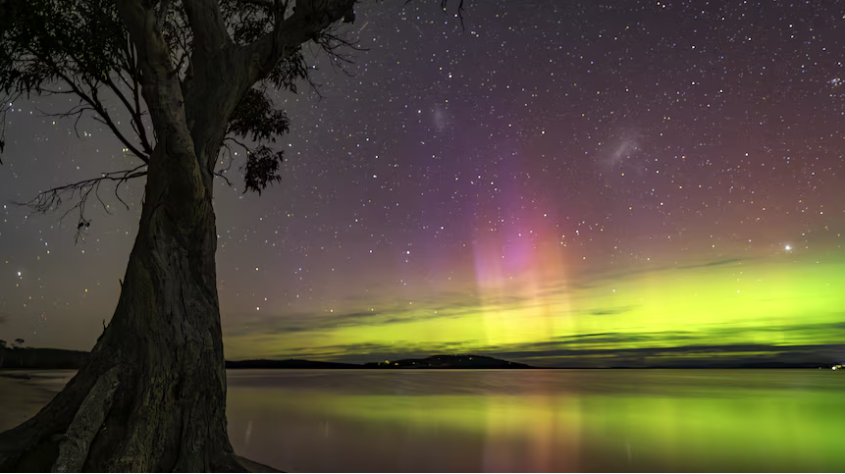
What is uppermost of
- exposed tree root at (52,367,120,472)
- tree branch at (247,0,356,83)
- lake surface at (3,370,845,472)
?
tree branch at (247,0,356,83)

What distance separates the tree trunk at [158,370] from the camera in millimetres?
5695

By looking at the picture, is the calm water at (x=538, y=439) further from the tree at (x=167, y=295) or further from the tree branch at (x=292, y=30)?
the tree branch at (x=292, y=30)

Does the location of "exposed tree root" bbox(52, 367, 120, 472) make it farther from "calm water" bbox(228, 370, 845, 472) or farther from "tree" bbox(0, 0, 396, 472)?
"calm water" bbox(228, 370, 845, 472)

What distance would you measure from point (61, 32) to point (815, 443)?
18.9m

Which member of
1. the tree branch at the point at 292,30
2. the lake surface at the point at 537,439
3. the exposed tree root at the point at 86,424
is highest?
the tree branch at the point at 292,30

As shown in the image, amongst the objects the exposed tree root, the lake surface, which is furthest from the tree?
the lake surface

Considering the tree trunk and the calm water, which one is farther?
the calm water

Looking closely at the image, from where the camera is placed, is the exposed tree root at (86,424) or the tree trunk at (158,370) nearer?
the exposed tree root at (86,424)

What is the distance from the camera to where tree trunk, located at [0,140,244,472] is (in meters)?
5.70

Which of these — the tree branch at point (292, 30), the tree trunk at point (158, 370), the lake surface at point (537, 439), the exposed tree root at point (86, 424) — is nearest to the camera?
the exposed tree root at point (86, 424)

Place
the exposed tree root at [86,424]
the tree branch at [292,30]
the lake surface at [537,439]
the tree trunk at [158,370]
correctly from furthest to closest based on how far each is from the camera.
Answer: the lake surface at [537,439]
the tree branch at [292,30]
the tree trunk at [158,370]
the exposed tree root at [86,424]

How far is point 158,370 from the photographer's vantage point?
6.03m

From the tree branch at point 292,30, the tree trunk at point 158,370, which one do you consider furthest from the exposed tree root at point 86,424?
the tree branch at point 292,30

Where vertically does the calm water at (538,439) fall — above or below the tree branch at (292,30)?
below
